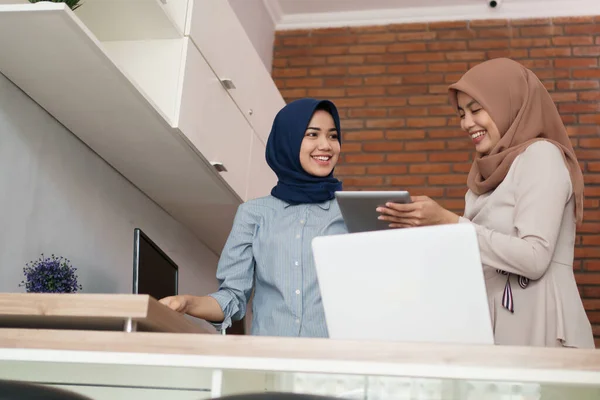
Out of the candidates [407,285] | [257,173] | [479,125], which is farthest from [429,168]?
[407,285]

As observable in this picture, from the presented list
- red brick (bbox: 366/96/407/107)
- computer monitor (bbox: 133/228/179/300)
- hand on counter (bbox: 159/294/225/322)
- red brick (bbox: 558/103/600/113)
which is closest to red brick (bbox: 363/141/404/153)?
red brick (bbox: 366/96/407/107)

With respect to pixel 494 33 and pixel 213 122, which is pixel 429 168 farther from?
pixel 213 122

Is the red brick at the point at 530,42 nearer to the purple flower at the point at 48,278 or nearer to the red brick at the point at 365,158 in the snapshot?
the red brick at the point at 365,158

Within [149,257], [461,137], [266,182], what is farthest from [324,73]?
[149,257]

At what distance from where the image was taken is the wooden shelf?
1282 mm

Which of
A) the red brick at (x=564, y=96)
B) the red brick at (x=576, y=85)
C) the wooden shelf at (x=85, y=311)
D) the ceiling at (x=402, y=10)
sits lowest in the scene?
the wooden shelf at (x=85, y=311)

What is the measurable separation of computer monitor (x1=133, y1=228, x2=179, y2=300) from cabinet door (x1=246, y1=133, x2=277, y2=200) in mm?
705

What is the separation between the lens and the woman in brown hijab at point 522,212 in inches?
70.1

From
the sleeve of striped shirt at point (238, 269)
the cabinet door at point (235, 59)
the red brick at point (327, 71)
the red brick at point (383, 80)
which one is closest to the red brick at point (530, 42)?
the red brick at point (383, 80)

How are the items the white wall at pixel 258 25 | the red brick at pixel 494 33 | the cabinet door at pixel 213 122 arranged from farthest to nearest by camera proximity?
the red brick at pixel 494 33, the white wall at pixel 258 25, the cabinet door at pixel 213 122

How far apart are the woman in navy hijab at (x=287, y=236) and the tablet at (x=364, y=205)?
215 millimetres

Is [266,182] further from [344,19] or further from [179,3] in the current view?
[344,19]

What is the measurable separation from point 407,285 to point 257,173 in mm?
2104

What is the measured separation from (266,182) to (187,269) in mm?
545
